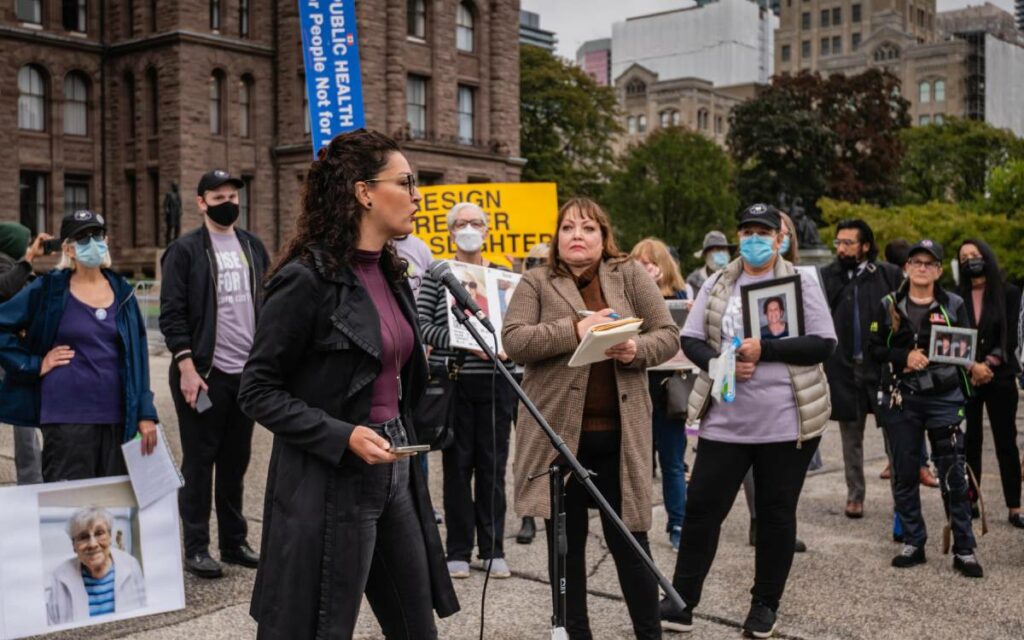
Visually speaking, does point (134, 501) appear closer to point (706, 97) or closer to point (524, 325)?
point (524, 325)

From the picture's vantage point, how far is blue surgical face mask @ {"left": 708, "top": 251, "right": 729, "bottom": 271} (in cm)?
1065

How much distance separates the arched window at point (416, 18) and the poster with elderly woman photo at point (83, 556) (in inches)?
1718

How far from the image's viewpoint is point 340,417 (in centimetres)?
352

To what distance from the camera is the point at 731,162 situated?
6425 centimetres

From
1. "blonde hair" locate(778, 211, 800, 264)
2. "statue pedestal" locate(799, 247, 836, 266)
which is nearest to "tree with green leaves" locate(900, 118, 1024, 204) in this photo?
"statue pedestal" locate(799, 247, 836, 266)

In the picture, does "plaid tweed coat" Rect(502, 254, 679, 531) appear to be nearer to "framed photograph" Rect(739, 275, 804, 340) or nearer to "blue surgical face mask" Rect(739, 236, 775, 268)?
"framed photograph" Rect(739, 275, 804, 340)

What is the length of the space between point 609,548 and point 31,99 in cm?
4417

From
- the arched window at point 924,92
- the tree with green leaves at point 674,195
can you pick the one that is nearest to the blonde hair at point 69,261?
the tree with green leaves at point 674,195

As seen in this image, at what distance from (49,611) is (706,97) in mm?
119416

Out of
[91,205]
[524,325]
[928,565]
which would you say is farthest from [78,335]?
[91,205]

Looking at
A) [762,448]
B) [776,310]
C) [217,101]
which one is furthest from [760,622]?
[217,101]

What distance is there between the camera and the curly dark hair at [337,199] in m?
3.59

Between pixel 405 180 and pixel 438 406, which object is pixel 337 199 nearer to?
pixel 405 180

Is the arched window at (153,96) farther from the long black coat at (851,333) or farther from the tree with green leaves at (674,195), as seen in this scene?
the long black coat at (851,333)
